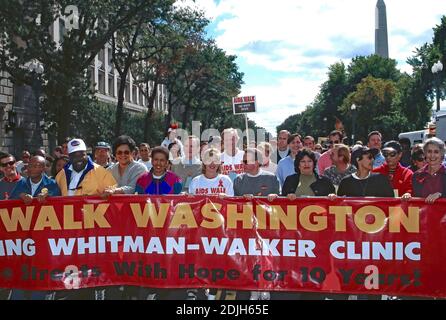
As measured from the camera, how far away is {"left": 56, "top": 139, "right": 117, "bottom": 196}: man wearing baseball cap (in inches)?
261

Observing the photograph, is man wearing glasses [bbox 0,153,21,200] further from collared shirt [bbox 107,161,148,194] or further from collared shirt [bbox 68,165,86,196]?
collared shirt [bbox 107,161,148,194]

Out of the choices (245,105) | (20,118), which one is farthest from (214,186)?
(20,118)

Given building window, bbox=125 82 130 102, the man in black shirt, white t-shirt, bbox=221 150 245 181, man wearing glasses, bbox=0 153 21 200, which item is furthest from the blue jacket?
building window, bbox=125 82 130 102

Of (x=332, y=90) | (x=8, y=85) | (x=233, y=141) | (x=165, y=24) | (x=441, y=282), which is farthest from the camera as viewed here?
(x=332, y=90)

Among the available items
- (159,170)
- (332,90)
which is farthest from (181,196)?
(332,90)

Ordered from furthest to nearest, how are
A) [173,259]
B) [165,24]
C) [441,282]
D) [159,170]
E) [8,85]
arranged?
[165,24]
[8,85]
[159,170]
[173,259]
[441,282]

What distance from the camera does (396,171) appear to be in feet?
25.0

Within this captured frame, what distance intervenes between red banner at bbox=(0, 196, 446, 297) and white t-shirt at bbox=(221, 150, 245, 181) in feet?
10.7

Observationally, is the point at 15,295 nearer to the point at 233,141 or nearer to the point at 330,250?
the point at 330,250

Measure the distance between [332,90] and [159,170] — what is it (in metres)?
94.4

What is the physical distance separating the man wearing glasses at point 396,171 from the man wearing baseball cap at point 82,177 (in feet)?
11.3

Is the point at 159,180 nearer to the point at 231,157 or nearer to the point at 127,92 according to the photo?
the point at 231,157

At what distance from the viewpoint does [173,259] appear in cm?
614

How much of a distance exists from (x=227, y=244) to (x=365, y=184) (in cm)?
159
